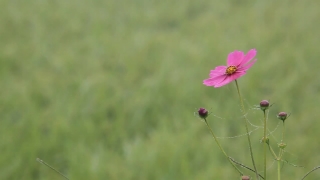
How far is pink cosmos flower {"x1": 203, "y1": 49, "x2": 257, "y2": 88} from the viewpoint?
34 cm

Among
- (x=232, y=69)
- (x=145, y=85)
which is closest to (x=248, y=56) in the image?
(x=232, y=69)

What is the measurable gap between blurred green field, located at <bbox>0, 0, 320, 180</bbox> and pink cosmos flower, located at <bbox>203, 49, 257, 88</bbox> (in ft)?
2.88

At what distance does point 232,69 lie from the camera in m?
0.36

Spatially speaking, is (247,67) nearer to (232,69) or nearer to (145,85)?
(232,69)

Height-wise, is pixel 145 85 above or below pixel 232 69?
above

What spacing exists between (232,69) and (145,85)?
5.36 ft

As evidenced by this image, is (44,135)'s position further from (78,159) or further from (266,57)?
(266,57)

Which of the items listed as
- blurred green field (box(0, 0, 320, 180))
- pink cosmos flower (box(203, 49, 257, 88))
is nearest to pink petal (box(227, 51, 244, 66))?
pink cosmos flower (box(203, 49, 257, 88))

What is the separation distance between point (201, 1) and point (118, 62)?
1.04m

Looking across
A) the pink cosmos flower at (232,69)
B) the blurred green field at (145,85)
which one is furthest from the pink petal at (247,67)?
the blurred green field at (145,85)

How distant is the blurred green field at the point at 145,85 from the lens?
1.53 metres

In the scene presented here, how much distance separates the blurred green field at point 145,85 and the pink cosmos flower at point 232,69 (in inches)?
34.5

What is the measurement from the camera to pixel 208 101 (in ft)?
6.21

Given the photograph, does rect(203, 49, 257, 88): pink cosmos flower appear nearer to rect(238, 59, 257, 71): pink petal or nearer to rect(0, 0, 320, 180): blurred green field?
rect(238, 59, 257, 71): pink petal
